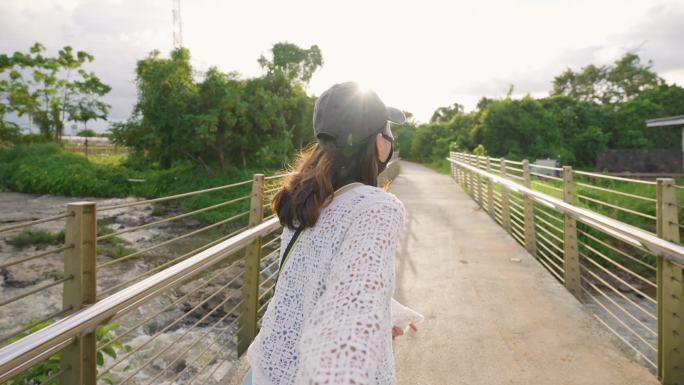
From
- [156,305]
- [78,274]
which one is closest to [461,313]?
[78,274]

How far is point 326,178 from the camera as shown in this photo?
960mm

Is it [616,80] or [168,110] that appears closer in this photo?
[168,110]

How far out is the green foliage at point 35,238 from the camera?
13.2m

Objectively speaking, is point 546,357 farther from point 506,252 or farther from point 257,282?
point 506,252

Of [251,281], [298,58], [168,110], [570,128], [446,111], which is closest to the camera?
[251,281]

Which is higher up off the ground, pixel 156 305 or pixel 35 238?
pixel 35 238

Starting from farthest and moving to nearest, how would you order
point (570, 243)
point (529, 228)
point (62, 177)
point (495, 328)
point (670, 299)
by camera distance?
point (62, 177), point (529, 228), point (570, 243), point (495, 328), point (670, 299)

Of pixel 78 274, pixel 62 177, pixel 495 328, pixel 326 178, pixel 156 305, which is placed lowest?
pixel 156 305

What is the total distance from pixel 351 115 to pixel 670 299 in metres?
2.69

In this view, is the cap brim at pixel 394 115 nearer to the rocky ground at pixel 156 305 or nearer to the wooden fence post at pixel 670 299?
the rocky ground at pixel 156 305

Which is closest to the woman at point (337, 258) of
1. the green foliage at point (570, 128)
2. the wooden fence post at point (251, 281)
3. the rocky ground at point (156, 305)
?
the rocky ground at point (156, 305)

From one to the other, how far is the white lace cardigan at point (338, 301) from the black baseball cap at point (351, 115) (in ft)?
0.39

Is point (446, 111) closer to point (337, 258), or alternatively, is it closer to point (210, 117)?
point (210, 117)

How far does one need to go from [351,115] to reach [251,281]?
242 centimetres
